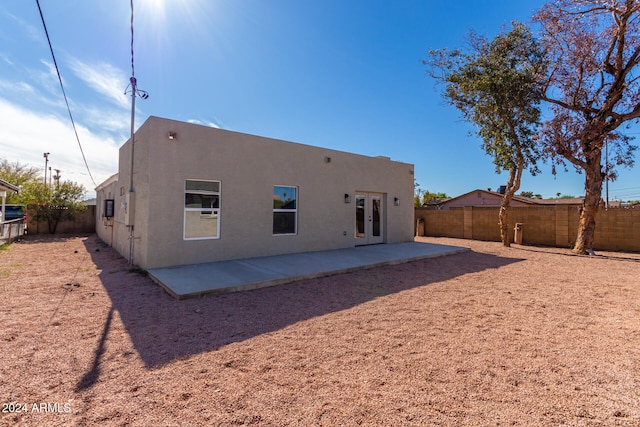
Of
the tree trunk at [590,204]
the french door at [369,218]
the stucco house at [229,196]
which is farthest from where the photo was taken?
the french door at [369,218]

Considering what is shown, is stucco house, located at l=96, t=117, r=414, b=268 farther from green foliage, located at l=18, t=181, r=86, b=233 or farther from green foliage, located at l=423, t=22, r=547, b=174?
green foliage, located at l=18, t=181, r=86, b=233

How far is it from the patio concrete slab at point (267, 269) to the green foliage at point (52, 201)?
15019 mm

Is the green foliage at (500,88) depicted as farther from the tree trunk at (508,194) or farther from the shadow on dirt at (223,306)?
the shadow on dirt at (223,306)

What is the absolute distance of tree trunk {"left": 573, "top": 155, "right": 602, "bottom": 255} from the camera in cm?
1057

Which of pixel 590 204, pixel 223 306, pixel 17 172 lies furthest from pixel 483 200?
pixel 17 172

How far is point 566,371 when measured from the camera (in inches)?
112

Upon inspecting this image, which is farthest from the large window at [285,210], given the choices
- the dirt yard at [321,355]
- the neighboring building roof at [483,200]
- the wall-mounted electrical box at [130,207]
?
the neighboring building roof at [483,200]

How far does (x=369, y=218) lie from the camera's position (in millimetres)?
11672

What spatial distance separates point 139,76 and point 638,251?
17.8 m

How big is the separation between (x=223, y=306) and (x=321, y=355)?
2.24 meters

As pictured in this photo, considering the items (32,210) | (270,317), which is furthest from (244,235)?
(32,210)

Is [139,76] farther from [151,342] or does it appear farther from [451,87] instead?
[451,87]

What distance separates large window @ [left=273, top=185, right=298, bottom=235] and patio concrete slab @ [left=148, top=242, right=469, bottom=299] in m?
0.85

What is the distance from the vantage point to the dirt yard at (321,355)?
2244 millimetres
